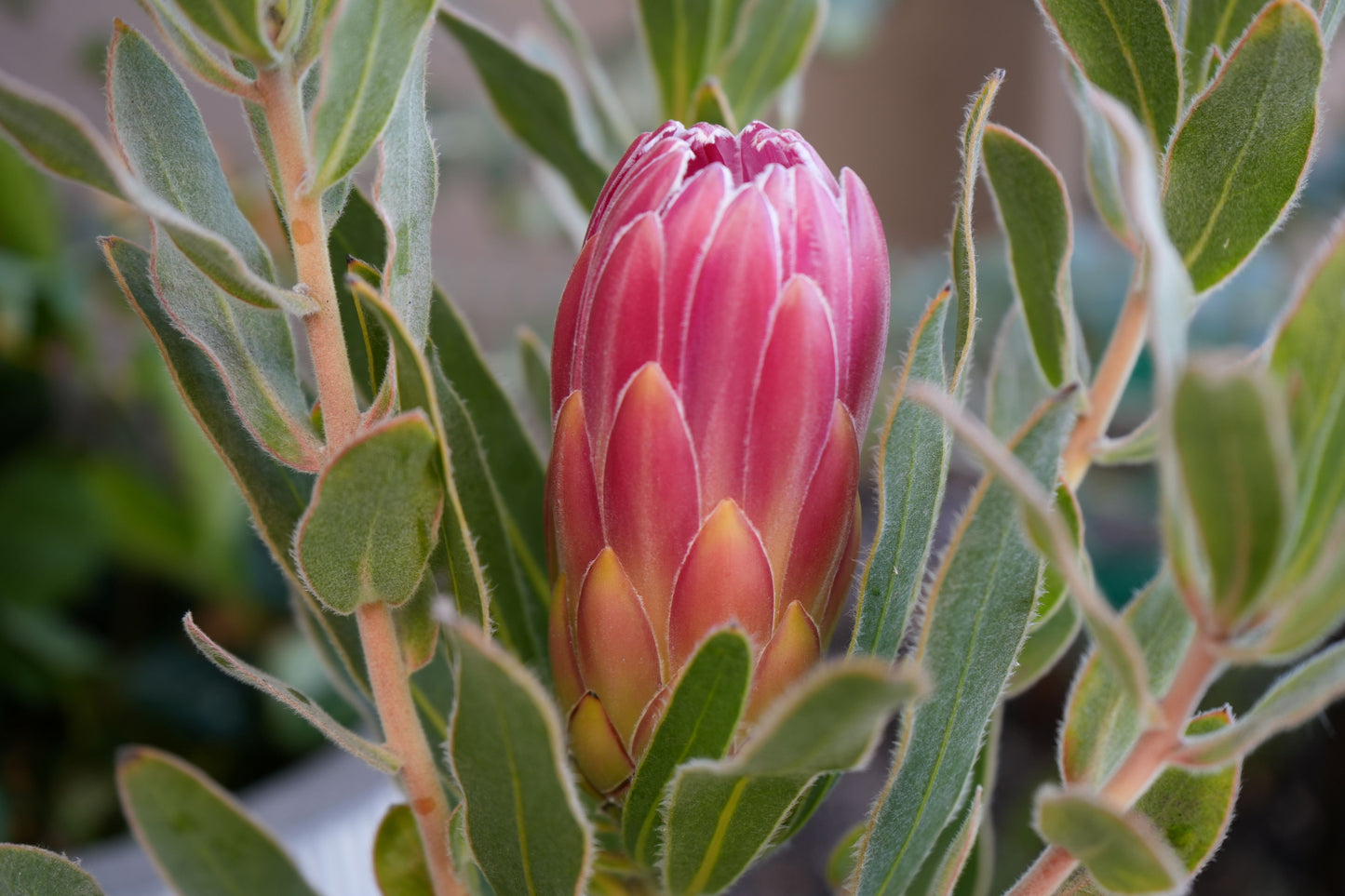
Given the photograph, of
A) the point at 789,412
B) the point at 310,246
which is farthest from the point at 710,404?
the point at 310,246

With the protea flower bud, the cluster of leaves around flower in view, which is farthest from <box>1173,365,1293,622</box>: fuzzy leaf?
the protea flower bud

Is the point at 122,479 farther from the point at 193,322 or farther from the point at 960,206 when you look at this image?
the point at 960,206

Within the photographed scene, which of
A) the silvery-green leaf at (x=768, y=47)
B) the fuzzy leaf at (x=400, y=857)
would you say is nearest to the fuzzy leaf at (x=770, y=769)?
the fuzzy leaf at (x=400, y=857)

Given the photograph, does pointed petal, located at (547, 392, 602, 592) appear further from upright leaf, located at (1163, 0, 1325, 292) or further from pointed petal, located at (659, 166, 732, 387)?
upright leaf, located at (1163, 0, 1325, 292)

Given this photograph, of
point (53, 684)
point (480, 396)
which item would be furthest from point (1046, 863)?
point (53, 684)

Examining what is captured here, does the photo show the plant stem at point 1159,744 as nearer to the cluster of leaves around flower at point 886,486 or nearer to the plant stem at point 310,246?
the cluster of leaves around flower at point 886,486

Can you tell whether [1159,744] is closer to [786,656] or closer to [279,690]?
[786,656]
